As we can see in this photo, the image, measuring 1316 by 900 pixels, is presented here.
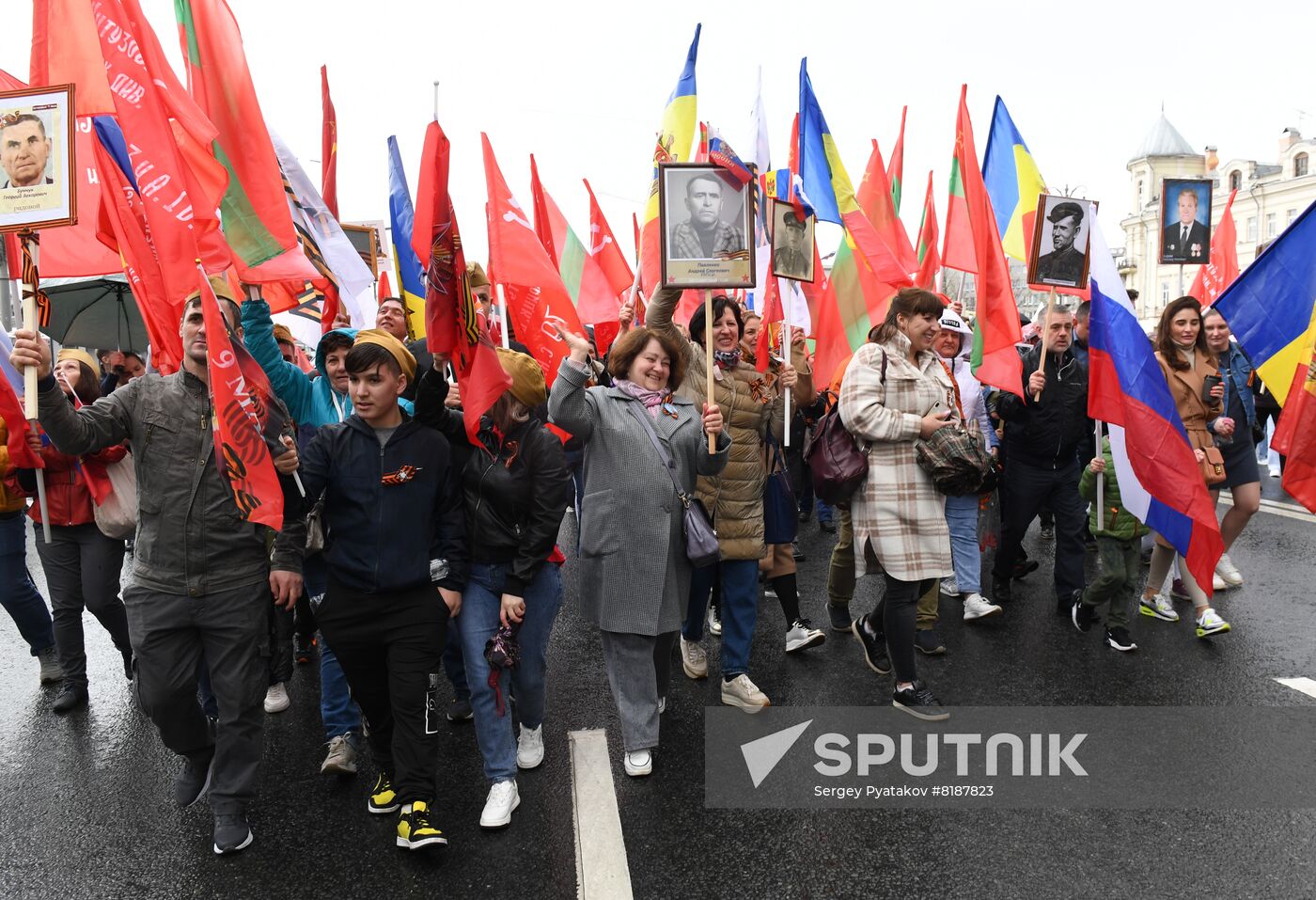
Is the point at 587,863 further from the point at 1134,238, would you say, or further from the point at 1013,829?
the point at 1134,238

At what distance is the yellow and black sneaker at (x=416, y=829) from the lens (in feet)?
9.77

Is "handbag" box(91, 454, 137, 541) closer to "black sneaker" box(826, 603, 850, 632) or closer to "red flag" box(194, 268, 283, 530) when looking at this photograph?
"red flag" box(194, 268, 283, 530)

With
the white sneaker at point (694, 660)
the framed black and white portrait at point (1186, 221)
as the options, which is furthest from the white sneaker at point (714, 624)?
the framed black and white portrait at point (1186, 221)

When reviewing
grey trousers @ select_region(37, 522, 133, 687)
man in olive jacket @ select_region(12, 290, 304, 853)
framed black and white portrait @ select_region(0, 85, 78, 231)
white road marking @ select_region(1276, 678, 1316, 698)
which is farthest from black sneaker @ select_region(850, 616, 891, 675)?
framed black and white portrait @ select_region(0, 85, 78, 231)

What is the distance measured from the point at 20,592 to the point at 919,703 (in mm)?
4685

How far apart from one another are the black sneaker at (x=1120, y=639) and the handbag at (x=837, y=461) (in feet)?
6.04

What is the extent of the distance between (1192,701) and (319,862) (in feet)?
12.9

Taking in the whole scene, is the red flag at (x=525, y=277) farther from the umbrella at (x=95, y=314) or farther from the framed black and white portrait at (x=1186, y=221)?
the framed black and white portrait at (x=1186, y=221)

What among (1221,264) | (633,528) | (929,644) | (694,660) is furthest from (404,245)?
(1221,264)

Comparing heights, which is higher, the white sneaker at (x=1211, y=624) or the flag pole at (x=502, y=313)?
the flag pole at (x=502, y=313)

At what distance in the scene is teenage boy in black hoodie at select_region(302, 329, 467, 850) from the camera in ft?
10.4

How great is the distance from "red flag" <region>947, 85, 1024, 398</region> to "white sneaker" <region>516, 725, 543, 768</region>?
3.58m

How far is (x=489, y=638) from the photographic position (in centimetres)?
342

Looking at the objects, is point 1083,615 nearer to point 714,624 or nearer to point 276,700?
point 714,624
